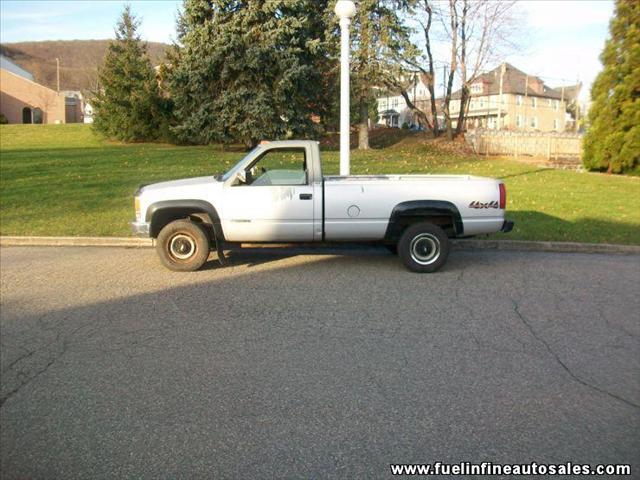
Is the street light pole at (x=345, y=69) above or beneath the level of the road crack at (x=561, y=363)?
above

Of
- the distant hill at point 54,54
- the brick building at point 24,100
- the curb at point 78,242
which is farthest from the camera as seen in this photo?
the distant hill at point 54,54

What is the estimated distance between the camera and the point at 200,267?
8461mm

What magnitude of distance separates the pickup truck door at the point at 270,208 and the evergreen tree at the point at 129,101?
80.9 feet

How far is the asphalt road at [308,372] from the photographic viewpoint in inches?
144

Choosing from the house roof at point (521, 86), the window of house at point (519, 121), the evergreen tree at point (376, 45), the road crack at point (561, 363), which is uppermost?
the house roof at point (521, 86)

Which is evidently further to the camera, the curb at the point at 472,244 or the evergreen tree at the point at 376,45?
the evergreen tree at the point at 376,45

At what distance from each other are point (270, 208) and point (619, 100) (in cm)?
1896

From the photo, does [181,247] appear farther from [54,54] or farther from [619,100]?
[54,54]

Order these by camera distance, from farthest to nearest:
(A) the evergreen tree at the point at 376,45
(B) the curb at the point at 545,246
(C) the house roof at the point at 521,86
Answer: (C) the house roof at the point at 521,86, (A) the evergreen tree at the point at 376,45, (B) the curb at the point at 545,246

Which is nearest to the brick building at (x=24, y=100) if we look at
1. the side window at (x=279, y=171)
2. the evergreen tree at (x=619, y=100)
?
the evergreen tree at (x=619, y=100)

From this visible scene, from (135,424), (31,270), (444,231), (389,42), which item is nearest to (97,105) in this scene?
(389,42)

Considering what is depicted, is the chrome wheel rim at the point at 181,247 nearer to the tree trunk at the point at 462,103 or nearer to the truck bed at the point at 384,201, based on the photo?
the truck bed at the point at 384,201

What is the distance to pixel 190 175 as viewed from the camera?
17453 mm

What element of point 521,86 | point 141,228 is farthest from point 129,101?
point 521,86
